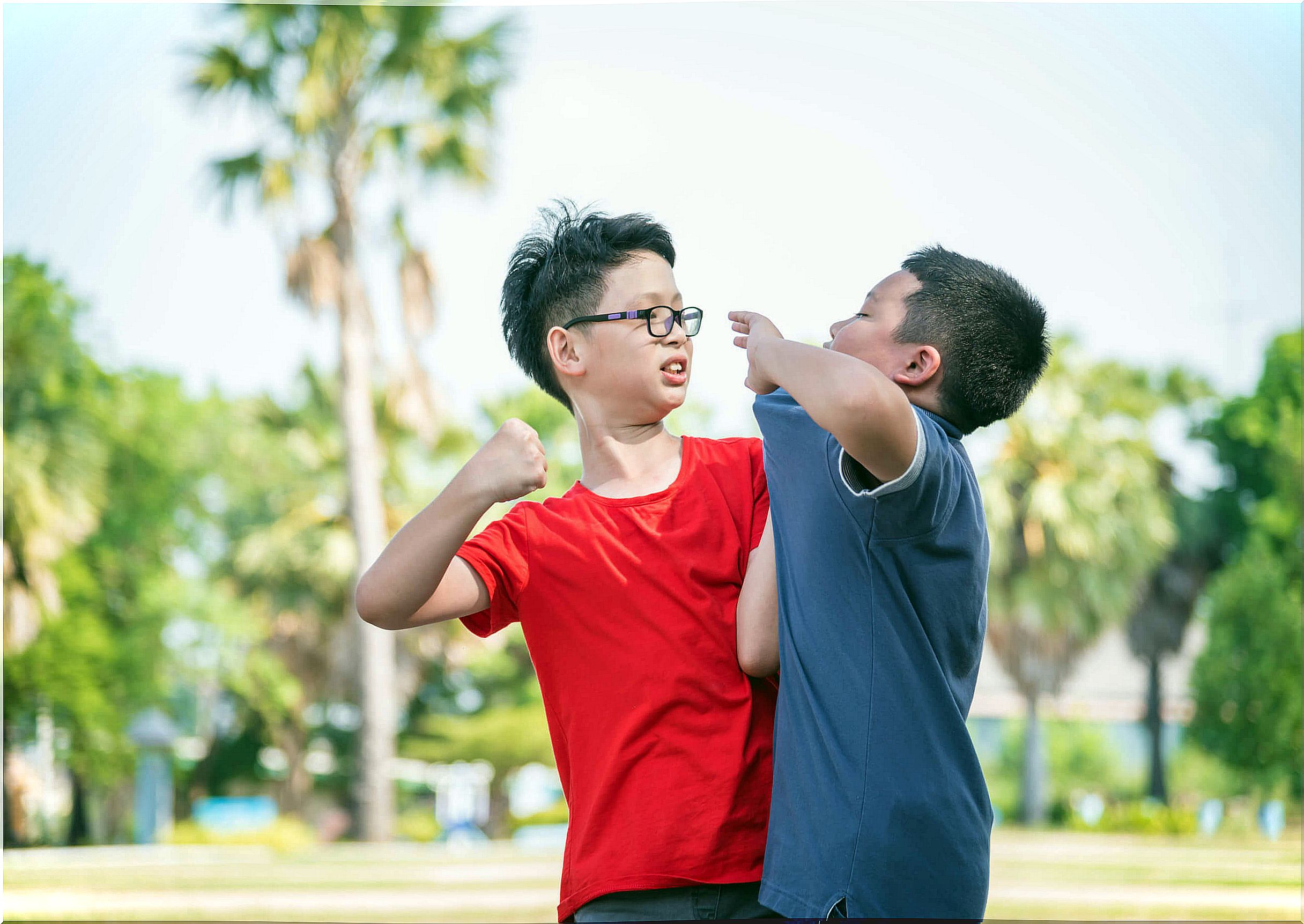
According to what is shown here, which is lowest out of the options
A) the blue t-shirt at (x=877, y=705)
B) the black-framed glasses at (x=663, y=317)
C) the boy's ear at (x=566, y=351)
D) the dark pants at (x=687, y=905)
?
the dark pants at (x=687, y=905)

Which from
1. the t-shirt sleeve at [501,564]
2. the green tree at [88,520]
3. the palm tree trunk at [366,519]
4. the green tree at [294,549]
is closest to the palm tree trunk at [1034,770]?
the green tree at [294,549]

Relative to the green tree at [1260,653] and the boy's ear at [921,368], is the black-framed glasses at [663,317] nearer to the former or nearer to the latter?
the boy's ear at [921,368]

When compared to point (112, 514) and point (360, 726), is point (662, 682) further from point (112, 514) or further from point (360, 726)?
point (112, 514)

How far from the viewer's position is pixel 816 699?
1567mm

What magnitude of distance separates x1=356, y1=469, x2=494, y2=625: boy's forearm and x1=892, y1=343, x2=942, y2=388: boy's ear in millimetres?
571

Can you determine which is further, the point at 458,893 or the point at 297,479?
the point at 297,479

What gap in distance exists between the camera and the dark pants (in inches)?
66.2

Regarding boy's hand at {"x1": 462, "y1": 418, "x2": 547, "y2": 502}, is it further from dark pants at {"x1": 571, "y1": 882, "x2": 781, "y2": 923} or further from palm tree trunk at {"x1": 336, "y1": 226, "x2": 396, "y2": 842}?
palm tree trunk at {"x1": 336, "y1": 226, "x2": 396, "y2": 842}

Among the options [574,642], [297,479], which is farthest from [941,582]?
[297,479]

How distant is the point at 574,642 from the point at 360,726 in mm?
12670

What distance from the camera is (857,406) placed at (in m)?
1.37

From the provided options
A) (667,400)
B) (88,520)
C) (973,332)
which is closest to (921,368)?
(973,332)

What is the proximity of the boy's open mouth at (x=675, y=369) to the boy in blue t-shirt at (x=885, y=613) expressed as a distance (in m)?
0.26

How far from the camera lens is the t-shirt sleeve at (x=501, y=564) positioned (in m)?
1.80
